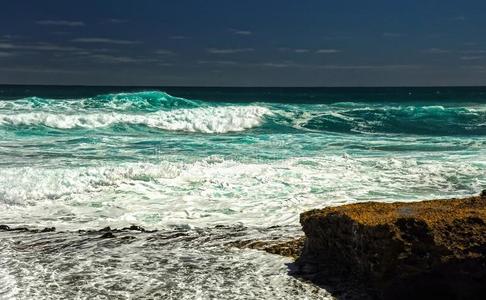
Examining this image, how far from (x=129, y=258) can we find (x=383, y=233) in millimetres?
2462

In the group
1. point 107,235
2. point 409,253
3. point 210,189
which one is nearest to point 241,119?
point 210,189

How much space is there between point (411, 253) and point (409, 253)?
0.01 meters

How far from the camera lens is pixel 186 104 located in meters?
39.3

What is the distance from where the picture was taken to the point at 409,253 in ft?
14.1

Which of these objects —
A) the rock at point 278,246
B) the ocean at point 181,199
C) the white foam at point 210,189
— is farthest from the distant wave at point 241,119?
the rock at point 278,246

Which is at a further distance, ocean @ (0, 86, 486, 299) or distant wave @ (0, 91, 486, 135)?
distant wave @ (0, 91, 486, 135)

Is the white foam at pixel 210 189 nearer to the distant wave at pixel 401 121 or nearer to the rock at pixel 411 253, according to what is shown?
the rock at pixel 411 253

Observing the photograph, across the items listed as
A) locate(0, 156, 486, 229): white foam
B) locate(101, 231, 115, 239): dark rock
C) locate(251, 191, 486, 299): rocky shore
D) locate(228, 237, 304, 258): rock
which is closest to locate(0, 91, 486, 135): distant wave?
locate(0, 156, 486, 229): white foam

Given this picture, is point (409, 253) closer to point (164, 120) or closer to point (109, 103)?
point (164, 120)

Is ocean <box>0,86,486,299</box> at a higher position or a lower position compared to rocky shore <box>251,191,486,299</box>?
lower

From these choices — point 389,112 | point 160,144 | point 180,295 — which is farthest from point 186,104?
point 180,295

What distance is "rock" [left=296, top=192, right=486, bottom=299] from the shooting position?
4238 mm

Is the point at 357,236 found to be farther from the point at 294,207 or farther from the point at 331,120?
the point at 331,120

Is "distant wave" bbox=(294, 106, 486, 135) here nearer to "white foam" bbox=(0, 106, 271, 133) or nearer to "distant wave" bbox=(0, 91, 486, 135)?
"distant wave" bbox=(0, 91, 486, 135)
